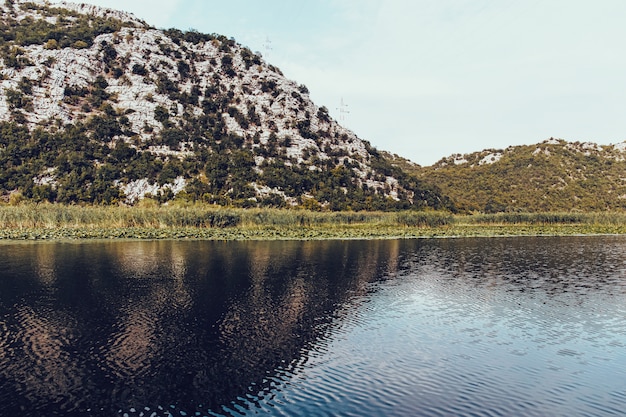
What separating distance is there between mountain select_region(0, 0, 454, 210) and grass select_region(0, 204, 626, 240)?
30.3 metres

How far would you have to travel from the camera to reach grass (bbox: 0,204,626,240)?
69875mm

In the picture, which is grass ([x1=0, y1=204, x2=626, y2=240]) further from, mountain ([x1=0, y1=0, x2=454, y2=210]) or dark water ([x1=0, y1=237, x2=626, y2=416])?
mountain ([x1=0, y1=0, x2=454, y2=210])

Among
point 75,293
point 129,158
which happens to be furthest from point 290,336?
point 129,158

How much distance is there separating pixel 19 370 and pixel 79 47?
150 m

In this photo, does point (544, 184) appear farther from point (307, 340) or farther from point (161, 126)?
point (307, 340)

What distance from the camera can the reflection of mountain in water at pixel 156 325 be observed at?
15984 mm

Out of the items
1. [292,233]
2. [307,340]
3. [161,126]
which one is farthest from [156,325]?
[161,126]

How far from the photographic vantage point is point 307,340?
2155 cm

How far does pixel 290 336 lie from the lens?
2212 centimetres

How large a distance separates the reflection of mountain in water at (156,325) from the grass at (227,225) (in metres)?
23.0

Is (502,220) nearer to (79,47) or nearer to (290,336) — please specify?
(290,336)

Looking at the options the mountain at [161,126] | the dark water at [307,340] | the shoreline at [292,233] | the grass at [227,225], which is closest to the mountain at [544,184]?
the mountain at [161,126]

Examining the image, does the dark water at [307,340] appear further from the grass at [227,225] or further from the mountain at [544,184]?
the mountain at [544,184]

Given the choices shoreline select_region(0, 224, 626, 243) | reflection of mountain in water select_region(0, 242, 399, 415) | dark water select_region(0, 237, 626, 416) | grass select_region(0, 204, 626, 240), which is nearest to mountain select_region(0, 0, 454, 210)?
grass select_region(0, 204, 626, 240)
